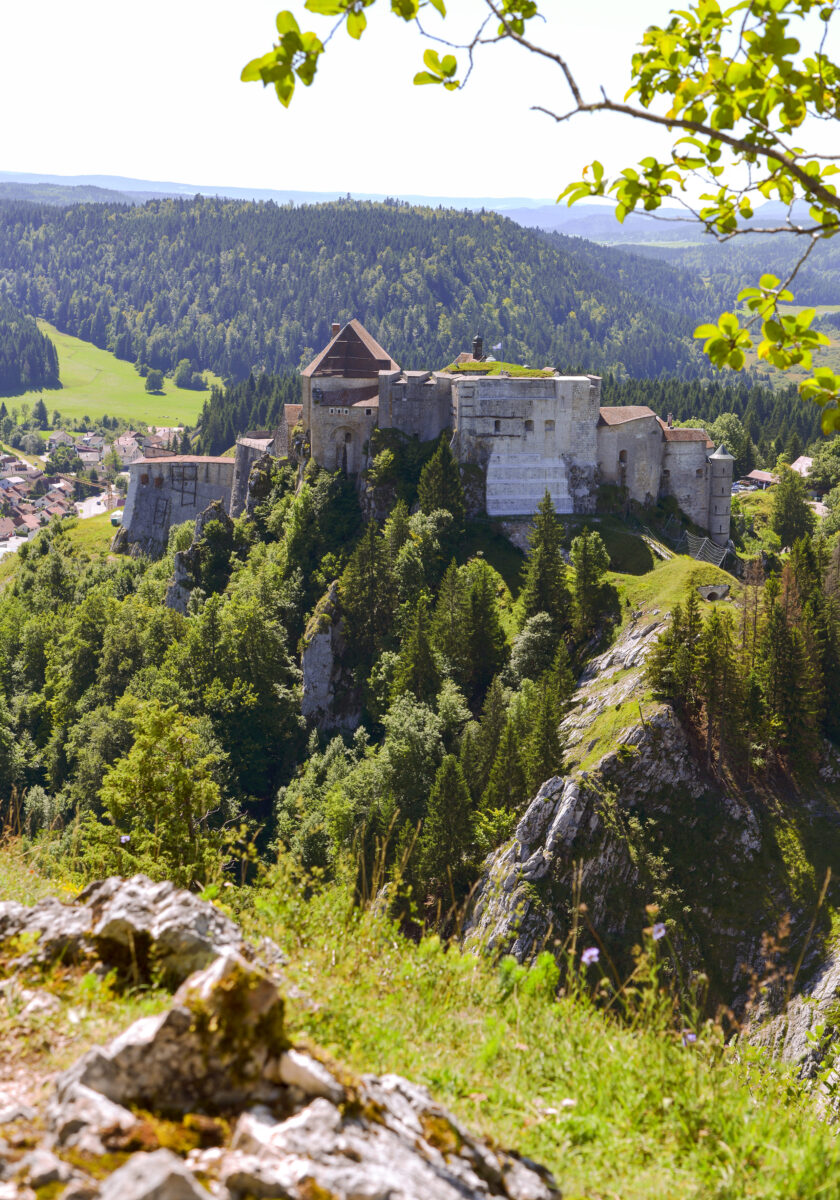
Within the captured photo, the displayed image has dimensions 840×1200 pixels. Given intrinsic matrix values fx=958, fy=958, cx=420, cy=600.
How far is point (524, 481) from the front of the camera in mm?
59688

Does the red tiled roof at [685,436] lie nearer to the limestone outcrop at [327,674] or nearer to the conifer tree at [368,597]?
the conifer tree at [368,597]

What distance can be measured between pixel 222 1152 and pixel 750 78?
905 centimetres

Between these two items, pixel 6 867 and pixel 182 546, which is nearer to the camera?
pixel 6 867


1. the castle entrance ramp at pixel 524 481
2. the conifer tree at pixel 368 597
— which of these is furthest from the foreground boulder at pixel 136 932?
the castle entrance ramp at pixel 524 481

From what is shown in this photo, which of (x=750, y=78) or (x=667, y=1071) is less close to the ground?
(x=750, y=78)

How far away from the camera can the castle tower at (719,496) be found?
61.2 metres

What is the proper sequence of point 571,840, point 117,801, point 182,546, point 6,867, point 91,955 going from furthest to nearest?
point 182,546 → point 571,840 → point 117,801 → point 6,867 → point 91,955

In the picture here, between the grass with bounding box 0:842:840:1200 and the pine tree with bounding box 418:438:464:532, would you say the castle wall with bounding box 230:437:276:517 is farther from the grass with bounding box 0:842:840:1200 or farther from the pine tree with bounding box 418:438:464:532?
the grass with bounding box 0:842:840:1200

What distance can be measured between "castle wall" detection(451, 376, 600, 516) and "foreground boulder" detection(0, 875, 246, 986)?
52.5 m

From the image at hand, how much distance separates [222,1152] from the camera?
227 inches

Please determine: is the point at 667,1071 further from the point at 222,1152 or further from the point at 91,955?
the point at 91,955

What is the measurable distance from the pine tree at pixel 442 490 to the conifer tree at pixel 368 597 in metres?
4.02

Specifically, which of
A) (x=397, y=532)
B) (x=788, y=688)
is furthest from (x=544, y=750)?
(x=397, y=532)

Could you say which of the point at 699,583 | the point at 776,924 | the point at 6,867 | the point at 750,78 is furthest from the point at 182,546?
the point at 750,78
